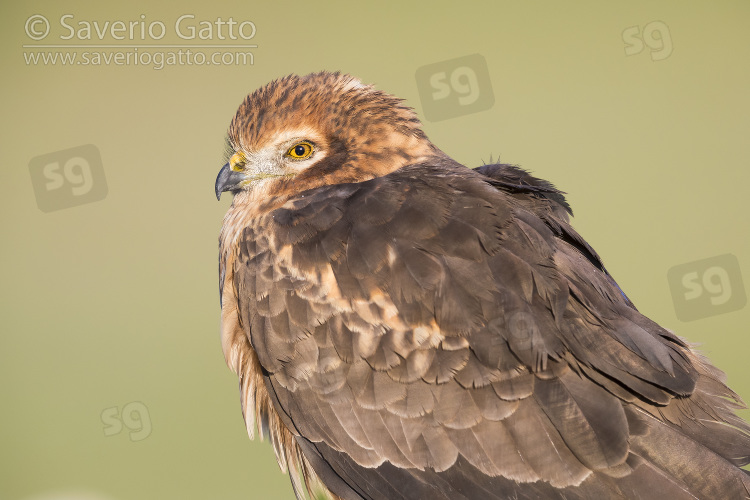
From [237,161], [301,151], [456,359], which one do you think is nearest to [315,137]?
[301,151]

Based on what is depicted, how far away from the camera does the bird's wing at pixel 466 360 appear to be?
85.5 inches

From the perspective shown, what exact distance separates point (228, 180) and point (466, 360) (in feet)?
4.56

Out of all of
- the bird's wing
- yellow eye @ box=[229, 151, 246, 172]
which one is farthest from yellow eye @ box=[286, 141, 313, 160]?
the bird's wing

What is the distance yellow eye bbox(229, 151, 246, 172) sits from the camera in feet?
10.2

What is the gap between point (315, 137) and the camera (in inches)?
118

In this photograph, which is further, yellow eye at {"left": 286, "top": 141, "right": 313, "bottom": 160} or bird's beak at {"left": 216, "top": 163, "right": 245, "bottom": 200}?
bird's beak at {"left": 216, "top": 163, "right": 245, "bottom": 200}

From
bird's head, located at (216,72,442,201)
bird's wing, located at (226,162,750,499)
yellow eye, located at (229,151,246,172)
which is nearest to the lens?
bird's wing, located at (226,162,750,499)

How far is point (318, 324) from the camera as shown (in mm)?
2457

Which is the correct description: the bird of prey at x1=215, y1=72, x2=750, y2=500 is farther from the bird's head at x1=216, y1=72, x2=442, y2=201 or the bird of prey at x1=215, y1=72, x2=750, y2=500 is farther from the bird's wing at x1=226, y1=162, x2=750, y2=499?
the bird's head at x1=216, y1=72, x2=442, y2=201

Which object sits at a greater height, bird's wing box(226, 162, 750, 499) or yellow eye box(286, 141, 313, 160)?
yellow eye box(286, 141, 313, 160)

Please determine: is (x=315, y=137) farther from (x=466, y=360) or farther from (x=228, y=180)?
(x=466, y=360)

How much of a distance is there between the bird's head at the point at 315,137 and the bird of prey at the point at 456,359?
0.68 feet

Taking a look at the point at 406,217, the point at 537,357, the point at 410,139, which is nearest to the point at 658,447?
the point at 537,357

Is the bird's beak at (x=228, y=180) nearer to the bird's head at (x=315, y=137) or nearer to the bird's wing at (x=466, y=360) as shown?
the bird's head at (x=315, y=137)
